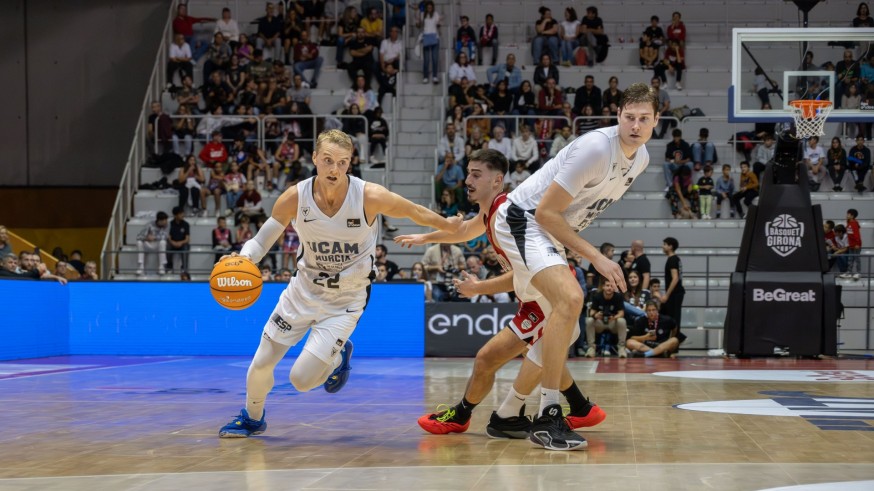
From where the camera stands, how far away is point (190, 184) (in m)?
22.0

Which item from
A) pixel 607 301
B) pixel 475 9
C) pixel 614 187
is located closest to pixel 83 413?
pixel 614 187

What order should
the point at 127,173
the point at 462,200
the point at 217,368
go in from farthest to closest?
the point at 127,173
the point at 462,200
the point at 217,368

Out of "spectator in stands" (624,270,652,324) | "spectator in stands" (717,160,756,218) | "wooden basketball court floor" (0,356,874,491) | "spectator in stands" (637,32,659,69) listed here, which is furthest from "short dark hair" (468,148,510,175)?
"spectator in stands" (637,32,659,69)

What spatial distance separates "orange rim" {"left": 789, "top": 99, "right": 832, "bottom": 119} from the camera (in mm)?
14750

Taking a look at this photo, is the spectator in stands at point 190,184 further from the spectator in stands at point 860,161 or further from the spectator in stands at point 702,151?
the spectator in stands at point 860,161

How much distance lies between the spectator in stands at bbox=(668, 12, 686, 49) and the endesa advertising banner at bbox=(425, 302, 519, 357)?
1039 cm

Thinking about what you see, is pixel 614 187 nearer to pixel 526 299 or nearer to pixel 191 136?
pixel 526 299

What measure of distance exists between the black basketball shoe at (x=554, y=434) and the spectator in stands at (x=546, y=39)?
60.4ft

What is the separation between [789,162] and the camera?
15.4 m

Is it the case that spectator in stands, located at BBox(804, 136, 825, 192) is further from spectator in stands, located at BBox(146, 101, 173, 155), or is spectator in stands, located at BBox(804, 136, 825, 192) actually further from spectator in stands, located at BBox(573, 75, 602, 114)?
spectator in stands, located at BBox(146, 101, 173, 155)

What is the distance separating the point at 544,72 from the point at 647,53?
2.59m

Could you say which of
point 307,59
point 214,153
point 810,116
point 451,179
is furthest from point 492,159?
point 307,59

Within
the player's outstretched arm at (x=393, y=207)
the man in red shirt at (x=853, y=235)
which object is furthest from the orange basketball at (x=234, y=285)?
the man in red shirt at (x=853, y=235)

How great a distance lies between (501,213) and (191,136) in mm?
17541
